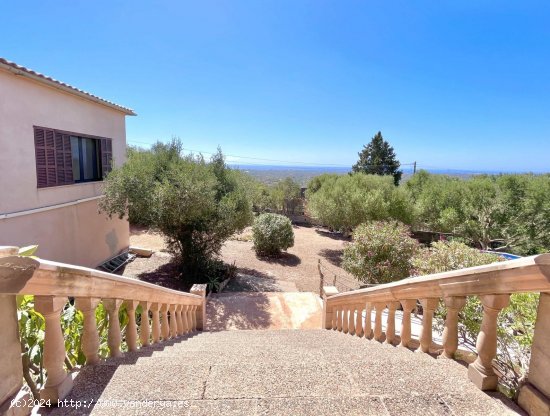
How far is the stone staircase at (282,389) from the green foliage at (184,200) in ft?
21.5

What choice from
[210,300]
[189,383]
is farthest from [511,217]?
[189,383]

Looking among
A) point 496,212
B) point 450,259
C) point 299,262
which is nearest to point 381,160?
point 496,212

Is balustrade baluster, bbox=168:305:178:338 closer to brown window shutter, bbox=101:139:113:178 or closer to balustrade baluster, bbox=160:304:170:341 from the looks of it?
balustrade baluster, bbox=160:304:170:341

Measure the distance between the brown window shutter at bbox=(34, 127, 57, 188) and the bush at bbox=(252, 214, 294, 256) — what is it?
900cm

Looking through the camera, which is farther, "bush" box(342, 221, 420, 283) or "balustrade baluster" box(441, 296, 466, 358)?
"bush" box(342, 221, 420, 283)

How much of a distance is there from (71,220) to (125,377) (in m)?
8.00

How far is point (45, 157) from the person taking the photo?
7352 millimetres

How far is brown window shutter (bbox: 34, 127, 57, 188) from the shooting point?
7094mm

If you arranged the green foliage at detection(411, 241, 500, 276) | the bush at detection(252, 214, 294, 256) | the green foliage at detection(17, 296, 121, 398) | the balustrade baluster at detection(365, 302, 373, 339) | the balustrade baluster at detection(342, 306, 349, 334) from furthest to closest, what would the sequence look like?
the bush at detection(252, 214, 294, 256) < the green foliage at detection(411, 241, 500, 276) < the balustrade baluster at detection(342, 306, 349, 334) < the balustrade baluster at detection(365, 302, 373, 339) < the green foliage at detection(17, 296, 121, 398)

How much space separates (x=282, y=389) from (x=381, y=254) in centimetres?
858

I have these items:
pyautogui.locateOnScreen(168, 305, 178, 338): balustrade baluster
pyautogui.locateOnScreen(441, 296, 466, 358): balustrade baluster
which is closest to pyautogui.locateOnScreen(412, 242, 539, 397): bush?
pyautogui.locateOnScreen(441, 296, 466, 358): balustrade baluster

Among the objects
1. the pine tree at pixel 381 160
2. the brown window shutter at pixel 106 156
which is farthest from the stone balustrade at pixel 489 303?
the pine tree at pixel 381 160

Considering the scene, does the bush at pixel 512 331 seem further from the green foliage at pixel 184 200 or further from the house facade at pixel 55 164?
the house facade at pixel 55 164

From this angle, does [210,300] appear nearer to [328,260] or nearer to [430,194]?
[328,260]
